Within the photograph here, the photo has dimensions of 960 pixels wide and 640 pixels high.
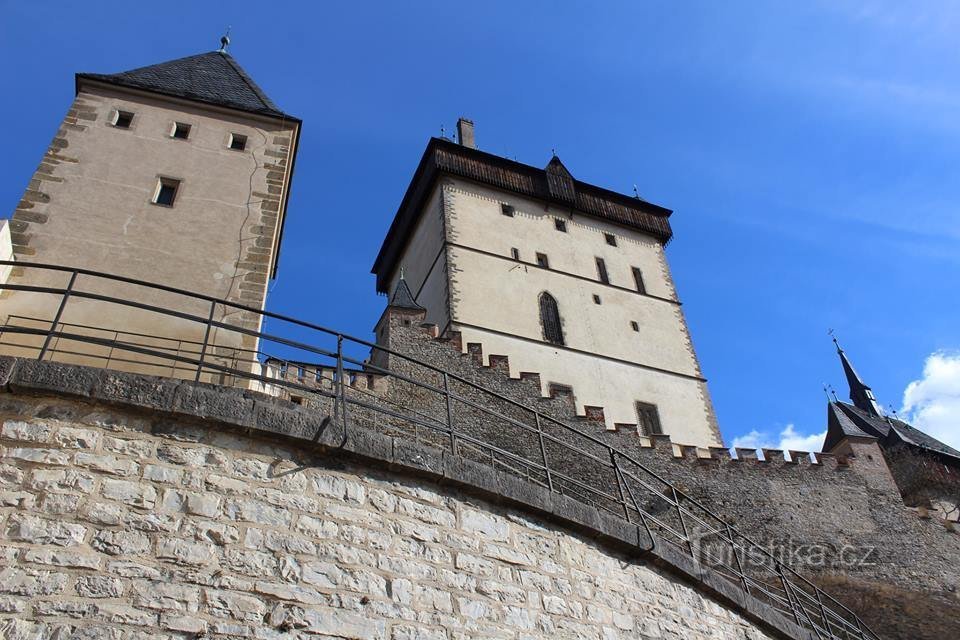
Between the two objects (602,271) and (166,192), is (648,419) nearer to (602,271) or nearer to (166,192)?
(602,271)

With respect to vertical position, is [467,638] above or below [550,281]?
below

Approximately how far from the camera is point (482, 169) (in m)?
26.6

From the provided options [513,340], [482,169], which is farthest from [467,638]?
[482,169]

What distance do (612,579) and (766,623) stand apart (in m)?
2.68

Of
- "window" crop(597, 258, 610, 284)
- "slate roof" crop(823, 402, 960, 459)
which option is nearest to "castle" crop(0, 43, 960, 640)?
"window" crop(597, 258, 610, 284)

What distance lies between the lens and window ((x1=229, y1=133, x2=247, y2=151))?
11414mm

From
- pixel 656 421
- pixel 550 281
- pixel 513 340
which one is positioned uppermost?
pixel 550 281

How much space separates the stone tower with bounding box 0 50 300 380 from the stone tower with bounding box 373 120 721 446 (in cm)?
1003

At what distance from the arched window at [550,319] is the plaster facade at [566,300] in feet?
0.54

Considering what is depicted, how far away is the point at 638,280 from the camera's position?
1040 inches

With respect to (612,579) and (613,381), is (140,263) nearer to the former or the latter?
(612,579)

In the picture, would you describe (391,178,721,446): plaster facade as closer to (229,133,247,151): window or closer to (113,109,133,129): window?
(229,133,247,151): window

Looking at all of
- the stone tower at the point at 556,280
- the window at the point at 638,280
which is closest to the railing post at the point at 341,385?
the stone tower at the point at 556,280

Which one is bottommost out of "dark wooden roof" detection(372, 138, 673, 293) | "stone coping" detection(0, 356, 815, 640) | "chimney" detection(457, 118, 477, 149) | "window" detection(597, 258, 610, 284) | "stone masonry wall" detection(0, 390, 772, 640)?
"stone masonry wall" detection(0, 390, 772, 640)
